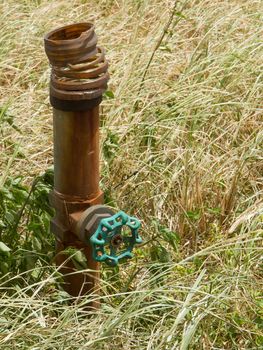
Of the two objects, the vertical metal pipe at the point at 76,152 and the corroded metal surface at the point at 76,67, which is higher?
the corroded metal surface at the point at 76,67

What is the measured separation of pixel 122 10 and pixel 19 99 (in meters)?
1.08

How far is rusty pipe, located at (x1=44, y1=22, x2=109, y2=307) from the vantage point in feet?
7.18

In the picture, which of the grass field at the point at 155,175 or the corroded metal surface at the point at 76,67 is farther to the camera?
the grass field at the point at 155,175

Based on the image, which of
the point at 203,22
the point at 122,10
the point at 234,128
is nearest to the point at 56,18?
the point at 122,10

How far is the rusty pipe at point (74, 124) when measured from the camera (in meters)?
2.19

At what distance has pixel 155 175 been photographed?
10.2 feet

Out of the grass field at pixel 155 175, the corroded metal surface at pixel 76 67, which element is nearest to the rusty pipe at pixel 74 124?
the corroded metal surface at pixel 76 67

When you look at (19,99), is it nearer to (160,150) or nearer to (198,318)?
(160,150)

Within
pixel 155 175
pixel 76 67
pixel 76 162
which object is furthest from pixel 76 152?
pixel 155 175

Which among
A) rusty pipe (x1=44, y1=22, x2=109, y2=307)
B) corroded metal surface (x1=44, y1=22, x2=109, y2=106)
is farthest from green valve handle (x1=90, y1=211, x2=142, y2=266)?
corroded metal surface (x1=44, y1=22, x2=109, y2=106)

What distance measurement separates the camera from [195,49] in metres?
3.82

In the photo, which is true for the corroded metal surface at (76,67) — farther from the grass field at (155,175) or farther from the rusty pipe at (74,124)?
the grass field at (155,175)

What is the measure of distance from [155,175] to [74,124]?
Answer: 93cm

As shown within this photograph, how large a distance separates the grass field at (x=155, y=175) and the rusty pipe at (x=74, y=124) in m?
0.12
